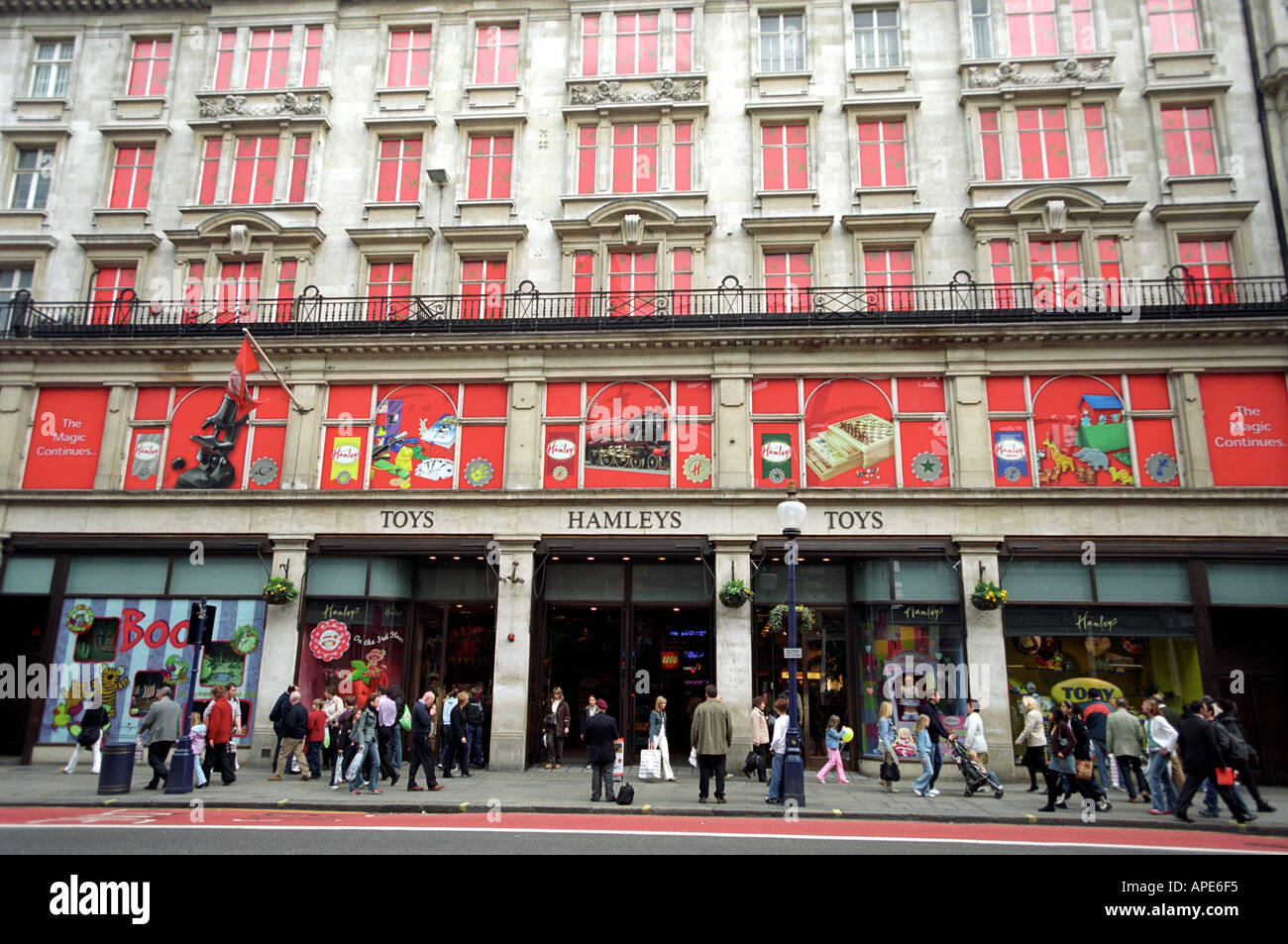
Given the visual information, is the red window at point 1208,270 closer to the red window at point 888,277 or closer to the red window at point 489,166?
the red window at point 888,277

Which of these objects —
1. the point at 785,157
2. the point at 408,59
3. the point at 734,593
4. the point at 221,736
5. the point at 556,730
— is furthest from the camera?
the point at 408,59

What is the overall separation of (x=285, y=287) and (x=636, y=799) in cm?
1662

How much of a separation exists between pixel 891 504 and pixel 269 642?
601 inches

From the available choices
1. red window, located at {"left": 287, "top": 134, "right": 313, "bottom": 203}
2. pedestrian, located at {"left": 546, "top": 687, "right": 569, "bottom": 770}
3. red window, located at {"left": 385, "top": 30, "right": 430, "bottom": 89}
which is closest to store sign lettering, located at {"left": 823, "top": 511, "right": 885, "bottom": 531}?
pedestrian, located at {"left": 546, "top": 687, "right": 569, "bottom": 770}

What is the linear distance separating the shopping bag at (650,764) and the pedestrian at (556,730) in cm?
294

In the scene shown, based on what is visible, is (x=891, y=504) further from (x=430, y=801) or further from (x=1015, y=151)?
(x=430, y=801)

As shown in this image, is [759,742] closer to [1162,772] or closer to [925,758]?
[925,758]

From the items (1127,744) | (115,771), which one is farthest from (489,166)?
(1127,744)

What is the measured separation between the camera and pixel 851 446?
19.7 metres

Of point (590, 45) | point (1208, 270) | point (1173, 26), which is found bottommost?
point (1208, 270)

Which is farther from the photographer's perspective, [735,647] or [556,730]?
[556,730]

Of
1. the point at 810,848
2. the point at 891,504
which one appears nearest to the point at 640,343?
the point at 891,504

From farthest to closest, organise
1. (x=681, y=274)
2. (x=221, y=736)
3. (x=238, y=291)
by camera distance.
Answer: (x=238, y=291) < (x=681, y=274) < (x=221, y=736)

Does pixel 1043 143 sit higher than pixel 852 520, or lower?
higher
